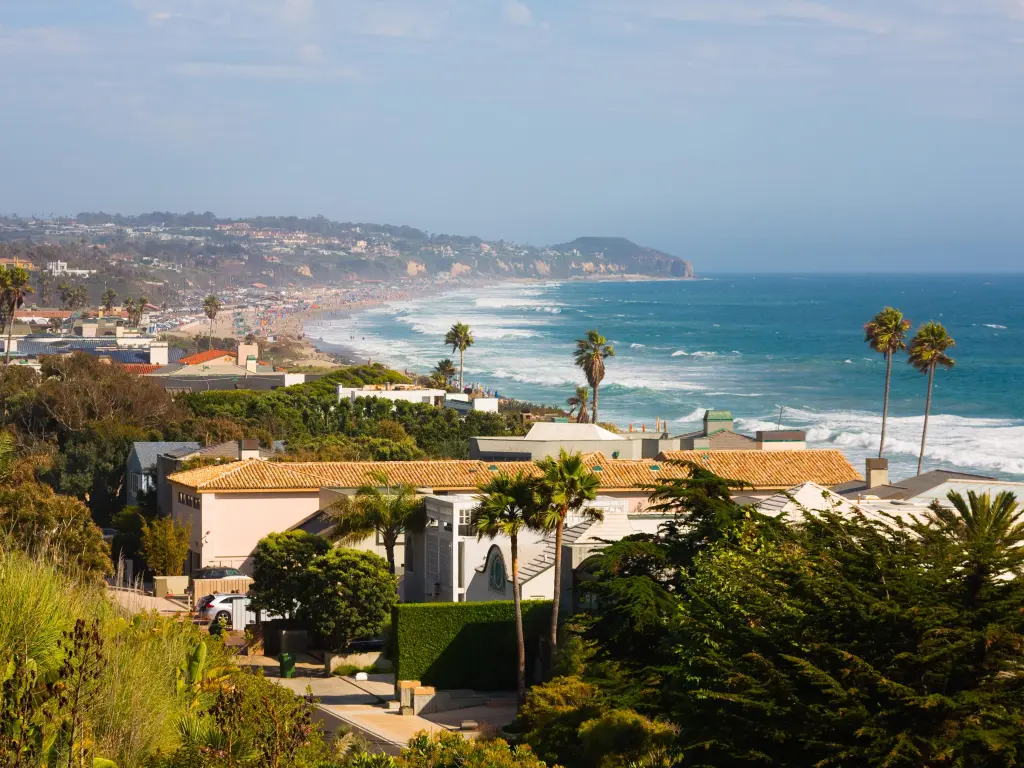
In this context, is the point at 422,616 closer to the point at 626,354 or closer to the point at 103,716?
the point at 103,716

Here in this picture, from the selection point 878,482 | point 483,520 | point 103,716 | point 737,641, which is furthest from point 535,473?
point 103,716

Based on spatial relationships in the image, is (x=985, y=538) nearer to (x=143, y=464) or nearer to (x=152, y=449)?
(x=143, y=464)

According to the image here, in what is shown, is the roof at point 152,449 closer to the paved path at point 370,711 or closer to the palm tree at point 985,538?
the paved path at point 370,711

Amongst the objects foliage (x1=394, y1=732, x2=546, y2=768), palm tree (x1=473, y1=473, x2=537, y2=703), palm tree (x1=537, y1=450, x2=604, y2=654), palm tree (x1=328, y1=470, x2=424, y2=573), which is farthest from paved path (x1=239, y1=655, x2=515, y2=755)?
foliage (x1=394, y1=732, x2=546, y2=768)

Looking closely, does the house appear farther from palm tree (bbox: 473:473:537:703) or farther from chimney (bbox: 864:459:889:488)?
palm tree (bbox: 473:473:537:703)

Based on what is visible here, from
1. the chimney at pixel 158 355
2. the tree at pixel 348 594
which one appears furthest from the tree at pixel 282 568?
the chimney at pixel 158 355

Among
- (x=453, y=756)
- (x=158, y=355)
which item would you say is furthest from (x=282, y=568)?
(x=158, y=355)
